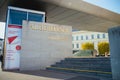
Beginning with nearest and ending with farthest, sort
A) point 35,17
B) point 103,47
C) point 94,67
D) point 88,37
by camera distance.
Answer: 1. point 94,67
2. point 35,17
3. point 103,47
4. point 88,37

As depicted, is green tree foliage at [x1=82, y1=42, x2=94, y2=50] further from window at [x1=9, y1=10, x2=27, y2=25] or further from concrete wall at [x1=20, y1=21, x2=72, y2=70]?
window at [x1=9, y1=10, x2=27, y2=25]

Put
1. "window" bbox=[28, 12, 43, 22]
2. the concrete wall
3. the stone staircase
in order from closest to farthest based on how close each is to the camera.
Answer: the stone staircase, the concrete wall, "window" bbox=[28, 12, 43, 22]

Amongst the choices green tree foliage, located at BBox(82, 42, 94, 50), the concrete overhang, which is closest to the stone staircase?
the concrete overhang

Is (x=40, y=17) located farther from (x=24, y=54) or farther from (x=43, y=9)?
(x=24, y=54)

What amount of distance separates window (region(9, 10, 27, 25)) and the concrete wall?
1165 mm

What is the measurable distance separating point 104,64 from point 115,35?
3.12 m

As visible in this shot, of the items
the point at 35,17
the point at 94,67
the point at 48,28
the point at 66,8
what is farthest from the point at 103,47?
the point at 94,67

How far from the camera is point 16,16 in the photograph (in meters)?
13.1

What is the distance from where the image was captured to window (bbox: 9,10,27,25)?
12.7 metres

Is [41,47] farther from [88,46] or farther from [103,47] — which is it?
[88,46]

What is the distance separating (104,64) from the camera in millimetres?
8531

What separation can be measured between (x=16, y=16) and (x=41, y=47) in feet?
12.9

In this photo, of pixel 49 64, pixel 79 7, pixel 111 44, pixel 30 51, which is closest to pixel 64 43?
pixel 49 64

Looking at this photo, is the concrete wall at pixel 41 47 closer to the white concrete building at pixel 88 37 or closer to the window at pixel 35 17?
the window at pixel 35 17
